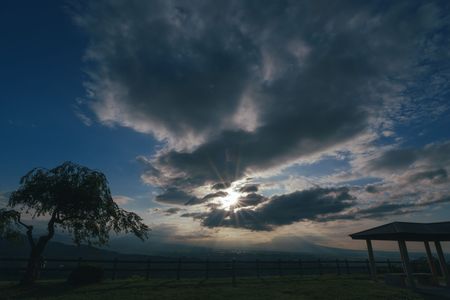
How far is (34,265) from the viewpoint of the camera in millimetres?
15266

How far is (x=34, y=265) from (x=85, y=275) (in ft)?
10.4

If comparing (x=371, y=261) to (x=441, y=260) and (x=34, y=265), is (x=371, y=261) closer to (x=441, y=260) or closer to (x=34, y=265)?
(x=441, y=260)

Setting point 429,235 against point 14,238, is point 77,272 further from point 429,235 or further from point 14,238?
point 429,235

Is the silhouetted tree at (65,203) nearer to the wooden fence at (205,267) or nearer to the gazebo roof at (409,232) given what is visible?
the wooden fence at (205,267)

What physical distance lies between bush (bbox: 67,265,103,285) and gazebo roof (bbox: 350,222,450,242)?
18.4 meters

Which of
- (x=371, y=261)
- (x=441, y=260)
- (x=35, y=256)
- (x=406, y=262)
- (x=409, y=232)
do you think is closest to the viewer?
(x=409, y=232)

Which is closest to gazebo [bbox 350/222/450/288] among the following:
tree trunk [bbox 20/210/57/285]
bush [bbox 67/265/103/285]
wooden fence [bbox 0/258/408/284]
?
wooden fence [bbox 0/258/408/284]

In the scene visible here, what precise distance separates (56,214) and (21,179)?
335 cm

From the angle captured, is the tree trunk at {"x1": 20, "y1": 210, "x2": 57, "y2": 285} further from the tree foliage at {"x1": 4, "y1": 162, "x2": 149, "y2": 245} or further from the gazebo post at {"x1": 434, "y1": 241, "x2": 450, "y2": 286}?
the gazebo post at {"x1": 434, "y1": 241, "x2": 450, "y2": 286}

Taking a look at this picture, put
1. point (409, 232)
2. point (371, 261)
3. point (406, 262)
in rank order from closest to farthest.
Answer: point (409, 232), point (406, 262), point (371, 261)

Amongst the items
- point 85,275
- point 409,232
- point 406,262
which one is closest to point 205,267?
point 85,275

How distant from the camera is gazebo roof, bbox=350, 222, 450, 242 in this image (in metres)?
15.7

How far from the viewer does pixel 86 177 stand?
1761 centimetres

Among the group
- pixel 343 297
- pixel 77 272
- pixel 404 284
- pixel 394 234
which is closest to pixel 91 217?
pixel 77 272
